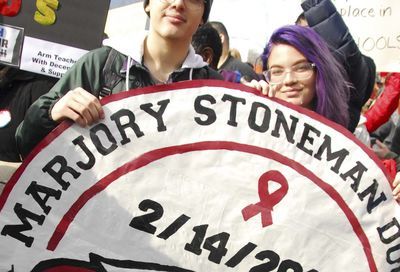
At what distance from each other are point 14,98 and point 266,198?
4.84 ft

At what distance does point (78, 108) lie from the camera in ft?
4.62

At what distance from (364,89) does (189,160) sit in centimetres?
87

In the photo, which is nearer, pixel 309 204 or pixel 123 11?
pixel 309 204

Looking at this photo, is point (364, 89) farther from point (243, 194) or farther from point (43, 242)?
point (43, 242)

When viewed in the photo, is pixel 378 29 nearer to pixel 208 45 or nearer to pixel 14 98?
pixel 208 45

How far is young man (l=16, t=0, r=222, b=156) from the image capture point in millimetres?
1482

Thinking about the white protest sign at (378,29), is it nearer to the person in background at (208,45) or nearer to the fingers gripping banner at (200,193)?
the person in background at (208,45)

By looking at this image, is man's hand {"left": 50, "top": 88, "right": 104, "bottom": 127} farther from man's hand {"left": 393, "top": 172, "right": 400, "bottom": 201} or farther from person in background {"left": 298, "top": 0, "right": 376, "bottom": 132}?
person in background {"left": 298, "top": 0, "right": 376, "bottom": 132}

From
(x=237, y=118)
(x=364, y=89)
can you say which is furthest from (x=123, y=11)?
(x=237, y=118)

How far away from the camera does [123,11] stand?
7.47m

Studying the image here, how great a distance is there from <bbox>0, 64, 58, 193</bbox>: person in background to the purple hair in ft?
3.79

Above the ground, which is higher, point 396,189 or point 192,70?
point 192,70

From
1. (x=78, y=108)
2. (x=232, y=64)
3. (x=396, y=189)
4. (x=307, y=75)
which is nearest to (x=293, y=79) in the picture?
(x=307, y=75)

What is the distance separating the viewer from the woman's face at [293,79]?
1.79 metres
